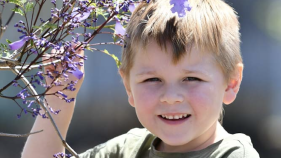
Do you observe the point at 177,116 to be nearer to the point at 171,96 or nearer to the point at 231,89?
the point at 171,96

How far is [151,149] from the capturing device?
2070 mm

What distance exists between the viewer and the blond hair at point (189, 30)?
1.78 metres

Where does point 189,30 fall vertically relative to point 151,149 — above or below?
above

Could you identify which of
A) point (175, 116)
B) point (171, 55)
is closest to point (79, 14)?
point (171, 55)

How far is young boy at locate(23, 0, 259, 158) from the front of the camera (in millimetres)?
1790

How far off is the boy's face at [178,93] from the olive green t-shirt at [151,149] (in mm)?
73

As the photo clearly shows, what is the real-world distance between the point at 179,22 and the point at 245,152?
48 centimetres

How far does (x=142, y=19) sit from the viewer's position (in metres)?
1.85

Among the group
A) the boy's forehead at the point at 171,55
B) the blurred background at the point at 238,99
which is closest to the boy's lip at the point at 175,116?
the boy's forehead at the point at 171,55

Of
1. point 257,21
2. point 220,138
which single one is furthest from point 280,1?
point 220,138

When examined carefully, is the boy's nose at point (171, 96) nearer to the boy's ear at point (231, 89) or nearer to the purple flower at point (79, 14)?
the boy's ear at point (231, 89)

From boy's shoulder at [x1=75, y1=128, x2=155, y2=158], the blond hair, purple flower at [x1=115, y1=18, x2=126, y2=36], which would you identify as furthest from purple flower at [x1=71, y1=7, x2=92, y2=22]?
boy's shoulder at [x1=75, y1=128, x2=155, y2=158]

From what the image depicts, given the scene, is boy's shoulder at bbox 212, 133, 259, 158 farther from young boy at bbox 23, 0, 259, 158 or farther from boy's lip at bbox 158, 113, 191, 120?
boy's lip at bbox 158, 113, 191, 120

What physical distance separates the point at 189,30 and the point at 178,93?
0.66ft
